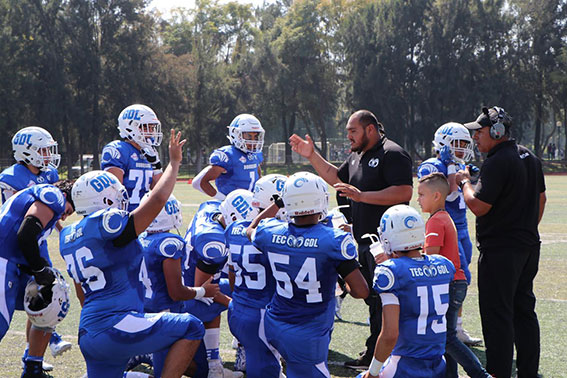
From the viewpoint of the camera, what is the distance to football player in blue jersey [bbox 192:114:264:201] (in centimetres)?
753

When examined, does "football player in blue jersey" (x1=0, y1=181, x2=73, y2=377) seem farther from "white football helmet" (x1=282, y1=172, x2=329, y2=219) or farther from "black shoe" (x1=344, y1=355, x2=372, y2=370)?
"black shoe" (x1=344, y1=355, x2=372, y2=370)

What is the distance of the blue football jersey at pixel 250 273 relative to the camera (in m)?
4.62

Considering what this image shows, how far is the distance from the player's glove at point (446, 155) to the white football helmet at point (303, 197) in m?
3.18

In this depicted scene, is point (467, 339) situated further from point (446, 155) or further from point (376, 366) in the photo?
point (376, 366)

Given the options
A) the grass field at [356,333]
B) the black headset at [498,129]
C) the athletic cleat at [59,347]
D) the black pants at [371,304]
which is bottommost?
the grass field at [356,333]

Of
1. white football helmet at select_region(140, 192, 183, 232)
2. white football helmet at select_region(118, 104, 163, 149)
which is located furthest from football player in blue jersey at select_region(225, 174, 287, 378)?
white football helmet at select_region(118, 104, 163, 149)

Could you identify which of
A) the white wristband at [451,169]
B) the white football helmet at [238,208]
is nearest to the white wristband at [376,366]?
the white football helmet at [238,208]

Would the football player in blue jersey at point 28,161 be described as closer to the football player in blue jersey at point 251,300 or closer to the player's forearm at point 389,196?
the football player in blue jersey at point 251,300

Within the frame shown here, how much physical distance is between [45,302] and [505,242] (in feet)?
12.3

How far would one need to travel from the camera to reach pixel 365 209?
5.82 metres

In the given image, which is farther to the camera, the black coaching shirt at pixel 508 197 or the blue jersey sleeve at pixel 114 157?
the blue jersey sleeve at pixel 114 157

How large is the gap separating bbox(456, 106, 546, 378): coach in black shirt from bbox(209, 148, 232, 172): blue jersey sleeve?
3247 mm

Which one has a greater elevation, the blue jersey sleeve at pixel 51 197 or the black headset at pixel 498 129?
the black headset at pixel 498 129

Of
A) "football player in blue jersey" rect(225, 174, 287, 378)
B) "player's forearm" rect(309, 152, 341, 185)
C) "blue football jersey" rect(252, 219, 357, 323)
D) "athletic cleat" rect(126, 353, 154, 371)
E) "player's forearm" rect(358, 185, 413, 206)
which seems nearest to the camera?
"blue football jersey" rect(252, 219, 357, 323)
